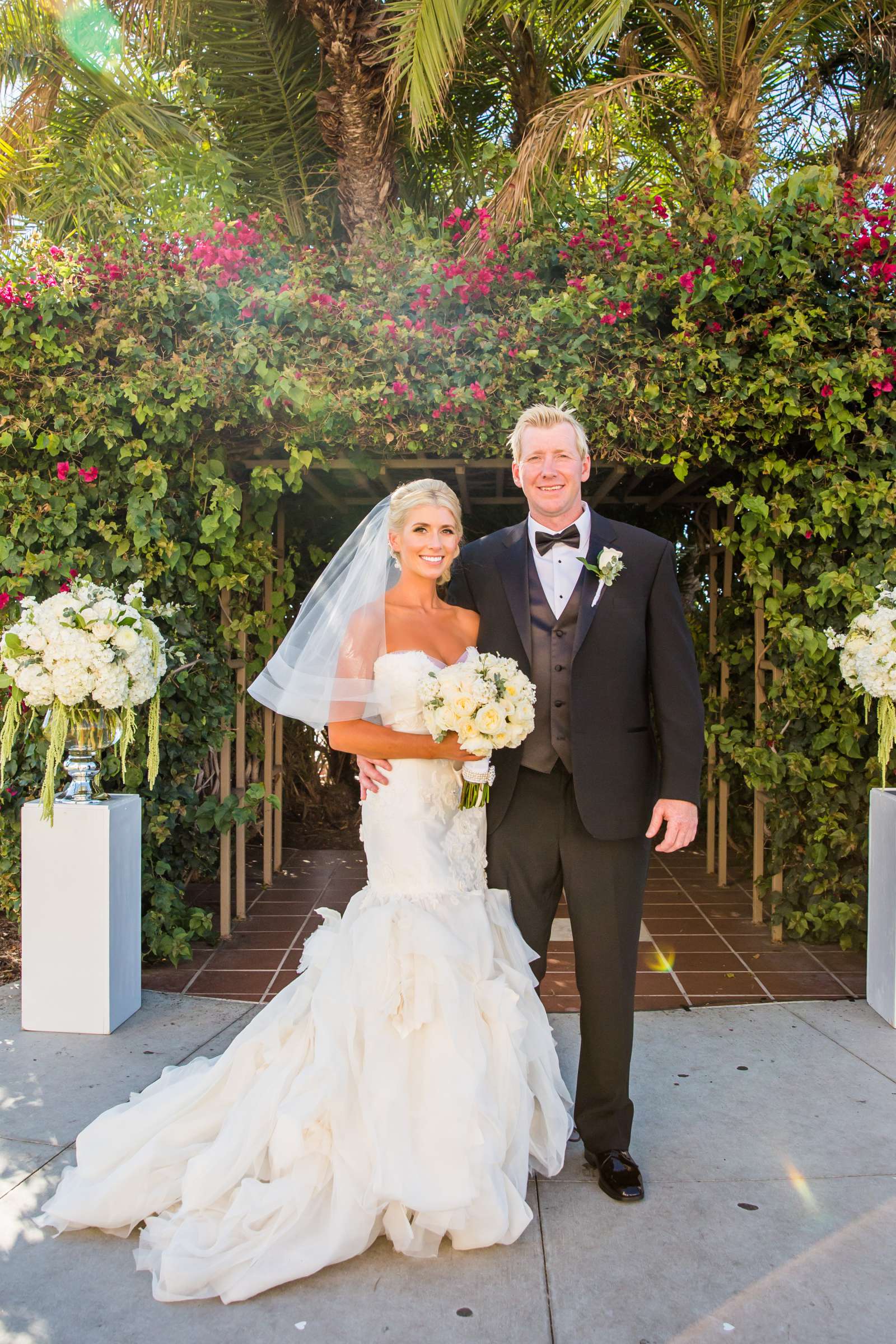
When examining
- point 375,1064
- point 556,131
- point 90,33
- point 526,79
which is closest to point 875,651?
point 375,1064

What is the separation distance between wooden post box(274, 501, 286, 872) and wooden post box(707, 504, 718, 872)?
8.19 ft

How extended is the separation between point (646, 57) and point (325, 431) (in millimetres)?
6604

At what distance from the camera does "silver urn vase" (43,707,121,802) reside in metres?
3.83

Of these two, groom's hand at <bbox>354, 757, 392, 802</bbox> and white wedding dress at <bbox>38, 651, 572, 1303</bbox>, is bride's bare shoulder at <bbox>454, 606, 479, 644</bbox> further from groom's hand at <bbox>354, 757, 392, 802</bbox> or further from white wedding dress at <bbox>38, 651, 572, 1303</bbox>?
groom's hand at <bbox>354, 757, 392, 802</bbox>

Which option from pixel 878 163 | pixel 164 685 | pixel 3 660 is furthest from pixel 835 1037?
pixel 878 163

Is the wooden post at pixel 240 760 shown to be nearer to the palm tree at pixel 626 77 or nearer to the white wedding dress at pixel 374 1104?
the white wedding dress at pixel 374 1104

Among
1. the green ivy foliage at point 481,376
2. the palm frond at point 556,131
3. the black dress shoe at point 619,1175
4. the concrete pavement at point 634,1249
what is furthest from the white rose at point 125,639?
the palm frond at point 556,131

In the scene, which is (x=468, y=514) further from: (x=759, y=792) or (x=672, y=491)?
(x=759, y=792)

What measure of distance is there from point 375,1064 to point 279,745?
13.0 feet

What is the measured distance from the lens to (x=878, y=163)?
7.43 meters

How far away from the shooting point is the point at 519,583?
272cm

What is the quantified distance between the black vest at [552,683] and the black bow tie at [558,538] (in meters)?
0.10

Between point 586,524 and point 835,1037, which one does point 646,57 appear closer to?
point 586,524

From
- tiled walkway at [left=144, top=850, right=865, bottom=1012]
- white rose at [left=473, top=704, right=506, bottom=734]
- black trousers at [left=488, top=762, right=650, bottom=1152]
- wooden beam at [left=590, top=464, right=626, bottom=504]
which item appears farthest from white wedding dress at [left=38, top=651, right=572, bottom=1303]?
wooden beam at [left=590, top=464, right=626, bottom=504]
